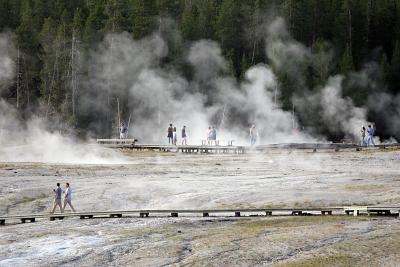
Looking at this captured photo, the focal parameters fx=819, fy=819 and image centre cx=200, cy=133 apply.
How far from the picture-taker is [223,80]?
187ft

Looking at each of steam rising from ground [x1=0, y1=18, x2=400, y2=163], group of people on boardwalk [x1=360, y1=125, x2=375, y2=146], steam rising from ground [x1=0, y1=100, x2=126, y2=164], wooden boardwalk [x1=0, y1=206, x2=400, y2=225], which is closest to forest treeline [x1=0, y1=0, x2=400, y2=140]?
steam rising from ground [x1=0, y1=18, x2=400, y2=163]

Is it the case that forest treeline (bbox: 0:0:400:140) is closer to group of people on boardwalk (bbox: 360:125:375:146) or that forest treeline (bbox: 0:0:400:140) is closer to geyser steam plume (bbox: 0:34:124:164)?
geyser steam plume (bbox: 0:34:124:164)

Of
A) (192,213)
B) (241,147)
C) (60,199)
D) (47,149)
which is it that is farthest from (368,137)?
(60,199)

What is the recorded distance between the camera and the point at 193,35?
59125 mm

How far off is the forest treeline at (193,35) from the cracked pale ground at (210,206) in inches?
604

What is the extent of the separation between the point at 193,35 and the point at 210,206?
32.9 meters

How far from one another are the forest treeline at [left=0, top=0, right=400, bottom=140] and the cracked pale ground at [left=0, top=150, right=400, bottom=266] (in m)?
15.3

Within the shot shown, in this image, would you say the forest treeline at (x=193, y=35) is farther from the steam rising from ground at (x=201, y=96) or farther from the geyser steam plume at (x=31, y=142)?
the geyser steam plume at (x=31, y=142)

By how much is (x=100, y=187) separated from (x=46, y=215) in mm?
5990

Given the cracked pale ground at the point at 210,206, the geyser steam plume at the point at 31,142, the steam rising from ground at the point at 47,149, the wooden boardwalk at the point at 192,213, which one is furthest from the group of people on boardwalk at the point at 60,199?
the geyser steam plume at the point at 31,142

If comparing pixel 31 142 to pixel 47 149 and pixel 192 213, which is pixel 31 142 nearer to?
pixel 47 149

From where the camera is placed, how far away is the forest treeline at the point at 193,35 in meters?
57.6

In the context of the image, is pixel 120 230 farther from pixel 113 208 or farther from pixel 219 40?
pixel 219 40

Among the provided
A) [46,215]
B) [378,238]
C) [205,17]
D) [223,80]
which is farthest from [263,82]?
[378,238]
